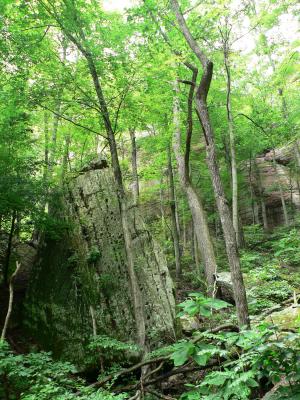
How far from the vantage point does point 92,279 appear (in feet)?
26.2

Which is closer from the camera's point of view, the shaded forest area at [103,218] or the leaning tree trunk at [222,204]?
the leaning tree trunk at [222,204]

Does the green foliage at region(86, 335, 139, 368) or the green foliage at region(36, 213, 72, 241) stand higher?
the green foliage at region(36, 213, 72, 241)

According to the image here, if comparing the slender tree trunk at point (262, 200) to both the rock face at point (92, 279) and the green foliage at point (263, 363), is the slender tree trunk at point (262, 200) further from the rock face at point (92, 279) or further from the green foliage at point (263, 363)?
the green foliage at point (263, 363)

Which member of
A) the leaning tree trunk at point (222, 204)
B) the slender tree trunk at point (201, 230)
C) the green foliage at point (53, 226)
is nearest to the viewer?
the leaning tree trunk at point (222, 204)

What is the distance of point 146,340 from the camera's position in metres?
6.91

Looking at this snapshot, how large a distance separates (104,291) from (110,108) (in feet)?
15.7

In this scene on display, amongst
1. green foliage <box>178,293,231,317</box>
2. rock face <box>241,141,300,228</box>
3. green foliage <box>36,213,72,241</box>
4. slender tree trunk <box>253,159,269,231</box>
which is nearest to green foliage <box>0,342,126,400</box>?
green foliage <box>178,293,231,317</box>

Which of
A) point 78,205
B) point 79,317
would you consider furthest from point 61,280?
point 78,205

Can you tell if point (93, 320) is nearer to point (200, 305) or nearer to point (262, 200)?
point (200, 305)

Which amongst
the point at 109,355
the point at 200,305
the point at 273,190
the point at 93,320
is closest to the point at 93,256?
the point at 93,320

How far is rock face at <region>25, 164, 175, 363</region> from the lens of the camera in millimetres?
7488

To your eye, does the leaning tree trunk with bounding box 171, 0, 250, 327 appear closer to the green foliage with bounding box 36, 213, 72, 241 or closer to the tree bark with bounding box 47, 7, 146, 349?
the tree bark with bounding box 47, 7, 146, 349

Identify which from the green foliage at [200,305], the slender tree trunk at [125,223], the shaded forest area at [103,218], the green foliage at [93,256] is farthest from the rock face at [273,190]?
the green foliage at [200,305]

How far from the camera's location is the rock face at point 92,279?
749 cm
